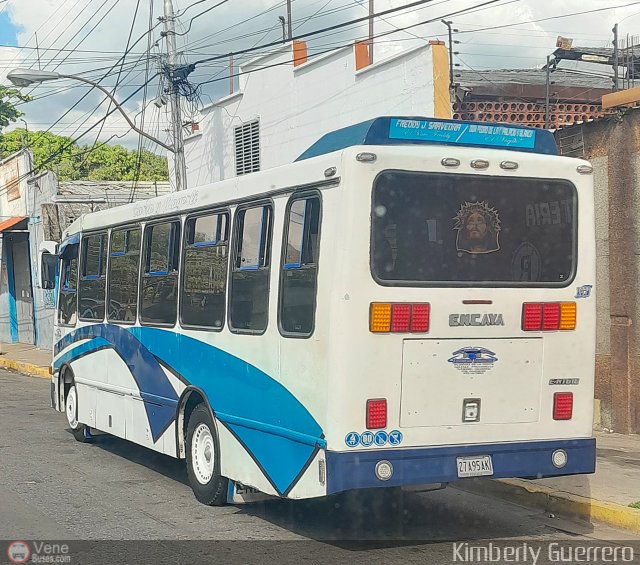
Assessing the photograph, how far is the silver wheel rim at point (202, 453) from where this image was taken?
8.63 meters

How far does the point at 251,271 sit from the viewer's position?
789 cm

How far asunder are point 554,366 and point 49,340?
23.7m

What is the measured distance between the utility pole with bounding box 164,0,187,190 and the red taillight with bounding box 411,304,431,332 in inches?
521

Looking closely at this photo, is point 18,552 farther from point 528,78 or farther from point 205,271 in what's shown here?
point 528,78

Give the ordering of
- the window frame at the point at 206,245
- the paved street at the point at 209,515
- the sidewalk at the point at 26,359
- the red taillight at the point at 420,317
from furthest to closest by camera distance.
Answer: the sidewalk at the point at 26,359
the window frame at the point at 206,245
the paved street at the point at 209,515
the red taillight at the point at 420,317

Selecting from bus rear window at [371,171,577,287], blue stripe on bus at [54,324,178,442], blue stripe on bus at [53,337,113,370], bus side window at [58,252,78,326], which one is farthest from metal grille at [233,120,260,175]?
bus rear window at [371,171,577,287]

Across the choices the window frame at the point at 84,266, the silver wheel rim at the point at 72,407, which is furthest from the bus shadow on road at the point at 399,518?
the silver wheel rim at the point at 72,407

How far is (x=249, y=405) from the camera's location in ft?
25.4

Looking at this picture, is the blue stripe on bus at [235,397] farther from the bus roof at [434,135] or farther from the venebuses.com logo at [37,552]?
the bus roof at [434,135]

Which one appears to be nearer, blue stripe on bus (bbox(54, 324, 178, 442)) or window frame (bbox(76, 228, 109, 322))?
blue stripe on bus (bbox(54, 324, 178, 442))

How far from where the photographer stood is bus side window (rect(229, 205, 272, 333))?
7664 millimetres

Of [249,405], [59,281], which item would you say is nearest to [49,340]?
[59,281]

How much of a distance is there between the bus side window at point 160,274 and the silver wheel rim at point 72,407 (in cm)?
278

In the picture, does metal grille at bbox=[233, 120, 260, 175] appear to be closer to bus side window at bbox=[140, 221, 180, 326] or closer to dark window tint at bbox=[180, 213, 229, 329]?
bus side window at bbox=[140, 221, 180, 326]
